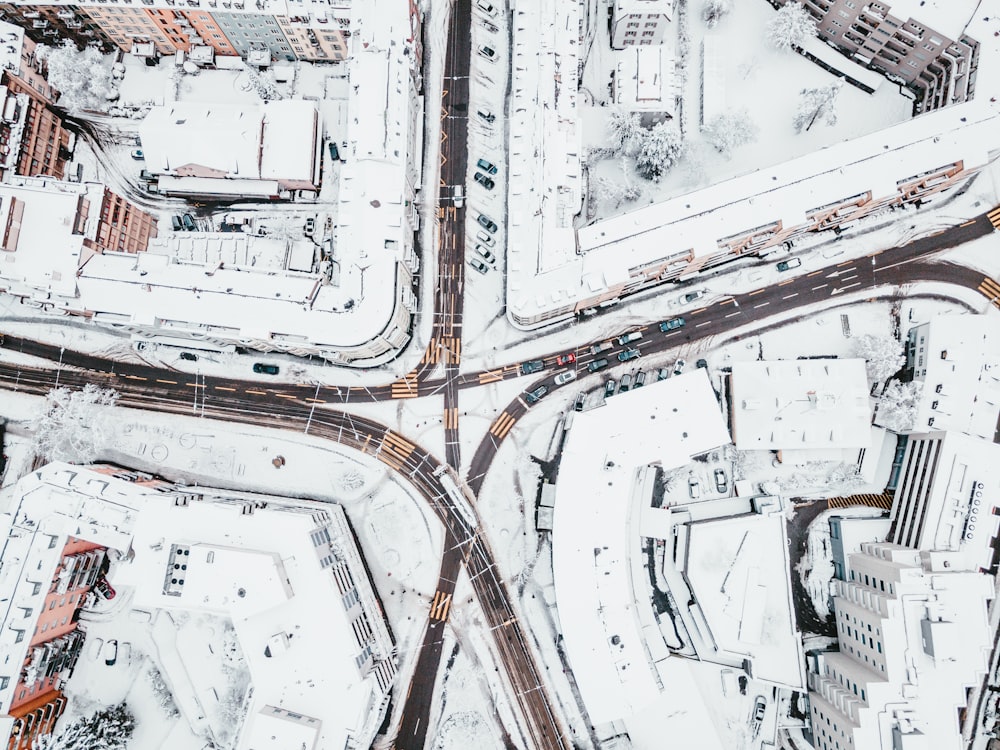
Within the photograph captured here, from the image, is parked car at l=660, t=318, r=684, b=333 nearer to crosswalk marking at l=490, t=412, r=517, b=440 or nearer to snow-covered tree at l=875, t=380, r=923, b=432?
crosswalk marking at l=490, t=412, r=517, b=440

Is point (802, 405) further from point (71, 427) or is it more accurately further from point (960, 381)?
point (71, 427)

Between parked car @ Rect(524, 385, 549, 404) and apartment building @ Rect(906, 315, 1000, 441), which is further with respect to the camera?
parked car @ Rect(524, 385, 549, 404)

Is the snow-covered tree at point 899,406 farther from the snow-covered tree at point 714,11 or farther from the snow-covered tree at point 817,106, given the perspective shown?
the snow-covered tree at point 714,11

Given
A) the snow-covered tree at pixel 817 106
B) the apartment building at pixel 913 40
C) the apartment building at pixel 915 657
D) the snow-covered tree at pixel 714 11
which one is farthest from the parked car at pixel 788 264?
the apartment building at pixel 915 657

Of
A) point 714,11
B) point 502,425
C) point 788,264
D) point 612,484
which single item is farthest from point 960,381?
point 714,11

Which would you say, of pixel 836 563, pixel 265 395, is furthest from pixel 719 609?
pixel 265 395

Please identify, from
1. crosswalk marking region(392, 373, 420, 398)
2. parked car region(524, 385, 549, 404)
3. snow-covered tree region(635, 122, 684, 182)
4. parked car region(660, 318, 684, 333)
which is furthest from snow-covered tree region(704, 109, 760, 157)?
crosswalk marking region(392, 373, 420, 398)
